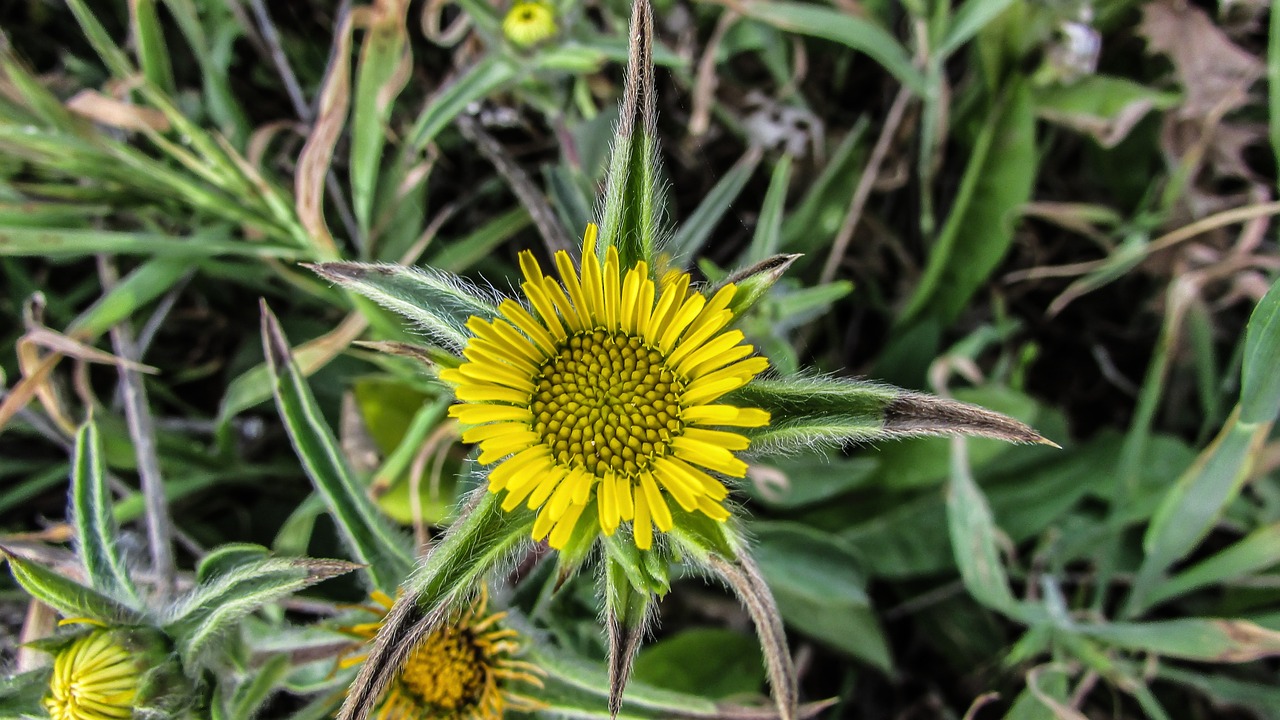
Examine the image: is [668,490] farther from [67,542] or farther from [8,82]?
[8,82]

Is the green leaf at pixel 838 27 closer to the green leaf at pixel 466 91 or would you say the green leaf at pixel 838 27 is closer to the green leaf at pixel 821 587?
the green leaf at pixel 466 91

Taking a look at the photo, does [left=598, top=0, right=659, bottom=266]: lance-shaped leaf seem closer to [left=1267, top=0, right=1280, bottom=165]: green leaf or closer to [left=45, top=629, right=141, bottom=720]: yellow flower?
[left=45, top=629, right=141, bottom=720]: yellow flower

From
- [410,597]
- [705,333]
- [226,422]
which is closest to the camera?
[410,597]

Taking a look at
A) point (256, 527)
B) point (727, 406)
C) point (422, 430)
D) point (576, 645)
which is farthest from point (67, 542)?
point (727, 406)

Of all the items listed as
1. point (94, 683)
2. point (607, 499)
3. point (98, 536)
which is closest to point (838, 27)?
point (607, 499)

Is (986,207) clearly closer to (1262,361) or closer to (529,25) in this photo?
(1262,361)

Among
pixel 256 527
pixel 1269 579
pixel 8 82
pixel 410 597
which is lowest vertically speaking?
pixel 256 527
